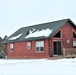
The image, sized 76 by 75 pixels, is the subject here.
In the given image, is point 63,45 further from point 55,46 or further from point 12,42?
point 12,42

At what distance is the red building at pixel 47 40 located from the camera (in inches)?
1463

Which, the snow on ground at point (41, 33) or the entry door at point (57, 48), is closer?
the snow on ground at point (41, 33)

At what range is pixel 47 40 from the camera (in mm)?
37094

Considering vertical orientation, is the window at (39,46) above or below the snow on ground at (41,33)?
below

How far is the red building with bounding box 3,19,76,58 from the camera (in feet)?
122

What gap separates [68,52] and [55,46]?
2475 mm

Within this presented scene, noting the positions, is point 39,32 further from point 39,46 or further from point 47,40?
point 47,40

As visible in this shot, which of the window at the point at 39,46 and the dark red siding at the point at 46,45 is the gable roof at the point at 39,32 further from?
the window at the point at 39,46
